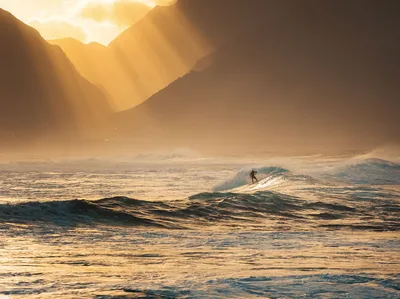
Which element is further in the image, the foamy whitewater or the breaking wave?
the breaking wave

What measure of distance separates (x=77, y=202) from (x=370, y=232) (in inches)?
444

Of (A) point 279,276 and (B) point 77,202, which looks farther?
(B) point 77,202

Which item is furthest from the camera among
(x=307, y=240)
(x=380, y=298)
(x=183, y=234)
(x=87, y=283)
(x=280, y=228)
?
(x=280, y=228)

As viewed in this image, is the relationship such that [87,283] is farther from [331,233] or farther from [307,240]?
[331,233]

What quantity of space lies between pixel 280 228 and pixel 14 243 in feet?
28.4

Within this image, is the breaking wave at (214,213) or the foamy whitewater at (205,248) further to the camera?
the breaking wave at (214,213)

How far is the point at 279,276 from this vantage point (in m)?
13.7

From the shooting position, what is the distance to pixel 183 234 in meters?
20.8

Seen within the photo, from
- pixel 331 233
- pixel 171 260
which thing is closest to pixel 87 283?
pixel 171 260

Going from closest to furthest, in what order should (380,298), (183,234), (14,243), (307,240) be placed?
(380,298) < (14,243) < (307,240) < (183,234)

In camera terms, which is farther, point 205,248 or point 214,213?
point 214,213

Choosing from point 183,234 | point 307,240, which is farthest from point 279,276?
point 183,234

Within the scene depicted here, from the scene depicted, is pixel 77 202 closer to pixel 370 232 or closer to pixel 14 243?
pixel 14 243

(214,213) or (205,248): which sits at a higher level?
(214,213)
